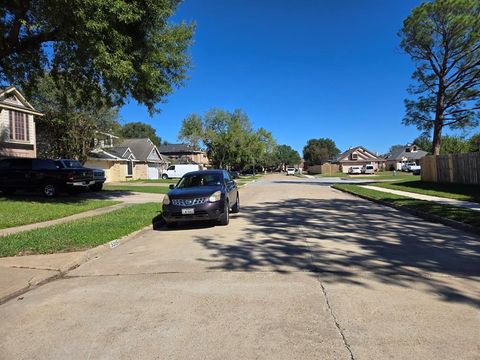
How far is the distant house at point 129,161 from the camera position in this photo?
4011 cm

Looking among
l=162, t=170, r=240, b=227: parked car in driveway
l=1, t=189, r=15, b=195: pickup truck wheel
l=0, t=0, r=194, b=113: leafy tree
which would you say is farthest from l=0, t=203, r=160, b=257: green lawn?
l=1, t=189, r=15, b=195: pickup truck wheel

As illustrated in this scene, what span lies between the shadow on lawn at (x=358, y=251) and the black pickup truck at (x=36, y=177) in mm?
10206

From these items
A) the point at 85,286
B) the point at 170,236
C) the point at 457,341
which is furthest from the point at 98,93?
the point at 457,341

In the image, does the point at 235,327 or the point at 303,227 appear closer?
the point at 235,327

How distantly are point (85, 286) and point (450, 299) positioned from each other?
4.89m

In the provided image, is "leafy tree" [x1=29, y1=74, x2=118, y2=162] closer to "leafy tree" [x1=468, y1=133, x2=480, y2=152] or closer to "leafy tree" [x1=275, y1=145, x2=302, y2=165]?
"leafy tree" [x1=468, y1=133, x2=480, y2=152]

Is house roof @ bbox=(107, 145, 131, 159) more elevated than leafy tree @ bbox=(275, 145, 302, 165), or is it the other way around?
leafy tree @ bbox=(275, 145, 302, 165)

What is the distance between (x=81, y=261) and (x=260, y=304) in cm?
408

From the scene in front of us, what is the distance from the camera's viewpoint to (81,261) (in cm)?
724

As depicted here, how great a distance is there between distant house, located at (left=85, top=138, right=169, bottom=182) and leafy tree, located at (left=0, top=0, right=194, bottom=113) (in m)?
21.6

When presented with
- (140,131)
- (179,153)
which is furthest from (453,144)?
(140,131)

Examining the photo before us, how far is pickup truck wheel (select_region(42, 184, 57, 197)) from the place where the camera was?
17.8 m

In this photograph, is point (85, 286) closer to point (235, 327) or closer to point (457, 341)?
point (235, 327)

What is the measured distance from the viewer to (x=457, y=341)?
3631mm
